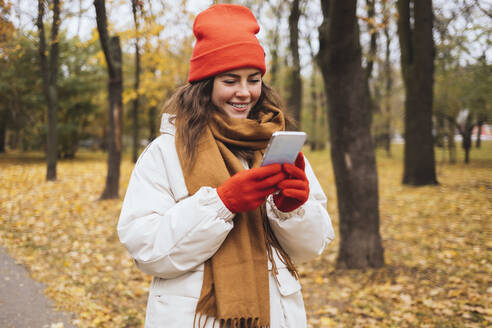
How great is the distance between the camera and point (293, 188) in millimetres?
1438

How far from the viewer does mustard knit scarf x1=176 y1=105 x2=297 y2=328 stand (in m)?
1.47

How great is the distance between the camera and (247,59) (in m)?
1.67

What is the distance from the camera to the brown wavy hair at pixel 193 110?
Result: 5.37 feet

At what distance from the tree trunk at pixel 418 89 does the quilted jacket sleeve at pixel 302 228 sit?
9468mm

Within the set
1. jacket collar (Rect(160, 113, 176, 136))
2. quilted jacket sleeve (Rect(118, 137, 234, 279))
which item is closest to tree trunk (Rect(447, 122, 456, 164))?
jacket collar (Rect(160, 113, 176, 136))

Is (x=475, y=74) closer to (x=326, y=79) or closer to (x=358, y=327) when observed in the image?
(x=326, y=79)

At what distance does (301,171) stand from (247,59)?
0.58 m

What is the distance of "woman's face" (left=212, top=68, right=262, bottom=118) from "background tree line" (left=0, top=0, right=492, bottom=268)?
19.8 inches

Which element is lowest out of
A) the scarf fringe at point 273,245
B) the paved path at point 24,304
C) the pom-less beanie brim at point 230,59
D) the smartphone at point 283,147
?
the paved path at point 24,304

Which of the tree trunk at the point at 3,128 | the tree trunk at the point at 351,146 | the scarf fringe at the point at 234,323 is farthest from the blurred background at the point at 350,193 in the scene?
the tree trunk at the point at 3,128

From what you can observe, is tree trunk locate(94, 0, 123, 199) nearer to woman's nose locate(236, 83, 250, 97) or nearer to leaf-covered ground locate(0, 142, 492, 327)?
leaf-covered ground locate(0, 142, 492, 327)

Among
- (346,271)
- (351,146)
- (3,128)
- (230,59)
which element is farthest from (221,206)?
(3,128)

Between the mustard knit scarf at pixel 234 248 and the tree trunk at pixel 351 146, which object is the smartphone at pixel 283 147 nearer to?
the mustard knit scarf at pixel 234 248

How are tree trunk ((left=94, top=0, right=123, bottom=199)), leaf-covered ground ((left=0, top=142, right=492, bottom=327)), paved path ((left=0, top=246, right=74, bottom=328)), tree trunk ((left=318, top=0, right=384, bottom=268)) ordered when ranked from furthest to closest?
1. tree trunk ((left=94, top=0, right=123, bottom=199))
2. tree trunk ((left=318, top=0, right=384, bottom=268))
3. leaf-covered ground ((left=0, top=142, right=492, bottom=327))
4. paved path ((left=0, top=246, right=74, bottom=328))
